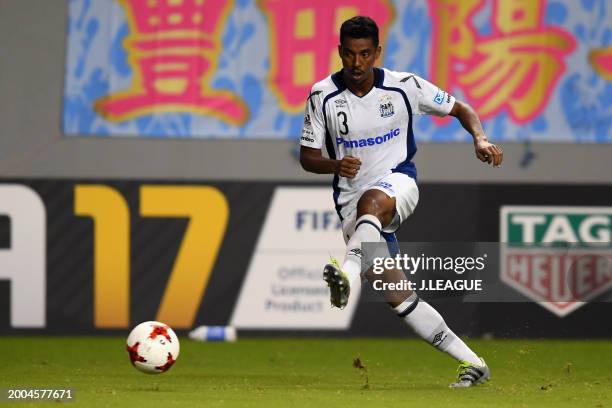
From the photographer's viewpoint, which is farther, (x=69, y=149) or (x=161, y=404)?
(x=69, y=149)

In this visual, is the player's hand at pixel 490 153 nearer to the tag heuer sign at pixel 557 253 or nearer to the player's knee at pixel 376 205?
the player's knee at pixel 376 205

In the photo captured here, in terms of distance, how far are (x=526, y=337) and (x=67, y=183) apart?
454 cm

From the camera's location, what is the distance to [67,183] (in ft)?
41.3

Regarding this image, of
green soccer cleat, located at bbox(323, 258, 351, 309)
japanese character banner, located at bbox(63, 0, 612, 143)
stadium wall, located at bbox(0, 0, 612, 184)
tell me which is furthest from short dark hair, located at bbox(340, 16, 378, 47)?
japanese character banner, located at bbox(63, 0, 612, 143)

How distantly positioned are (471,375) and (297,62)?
6179mm

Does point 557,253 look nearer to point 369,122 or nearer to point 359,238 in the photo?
point 369,122

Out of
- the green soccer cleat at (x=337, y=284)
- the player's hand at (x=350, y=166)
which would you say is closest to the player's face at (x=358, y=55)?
the player's hand at (x=350, y=166)

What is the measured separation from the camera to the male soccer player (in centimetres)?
750

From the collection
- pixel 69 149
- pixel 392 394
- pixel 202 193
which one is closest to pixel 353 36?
pixel 392 394

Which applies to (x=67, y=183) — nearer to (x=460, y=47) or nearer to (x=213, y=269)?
(x=213, y=269)

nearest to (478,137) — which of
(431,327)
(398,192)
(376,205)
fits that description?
(398,192)

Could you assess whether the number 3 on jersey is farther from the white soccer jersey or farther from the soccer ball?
the soccer ball

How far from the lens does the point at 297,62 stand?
1328cm

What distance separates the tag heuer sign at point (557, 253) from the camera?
12422 millimetres
